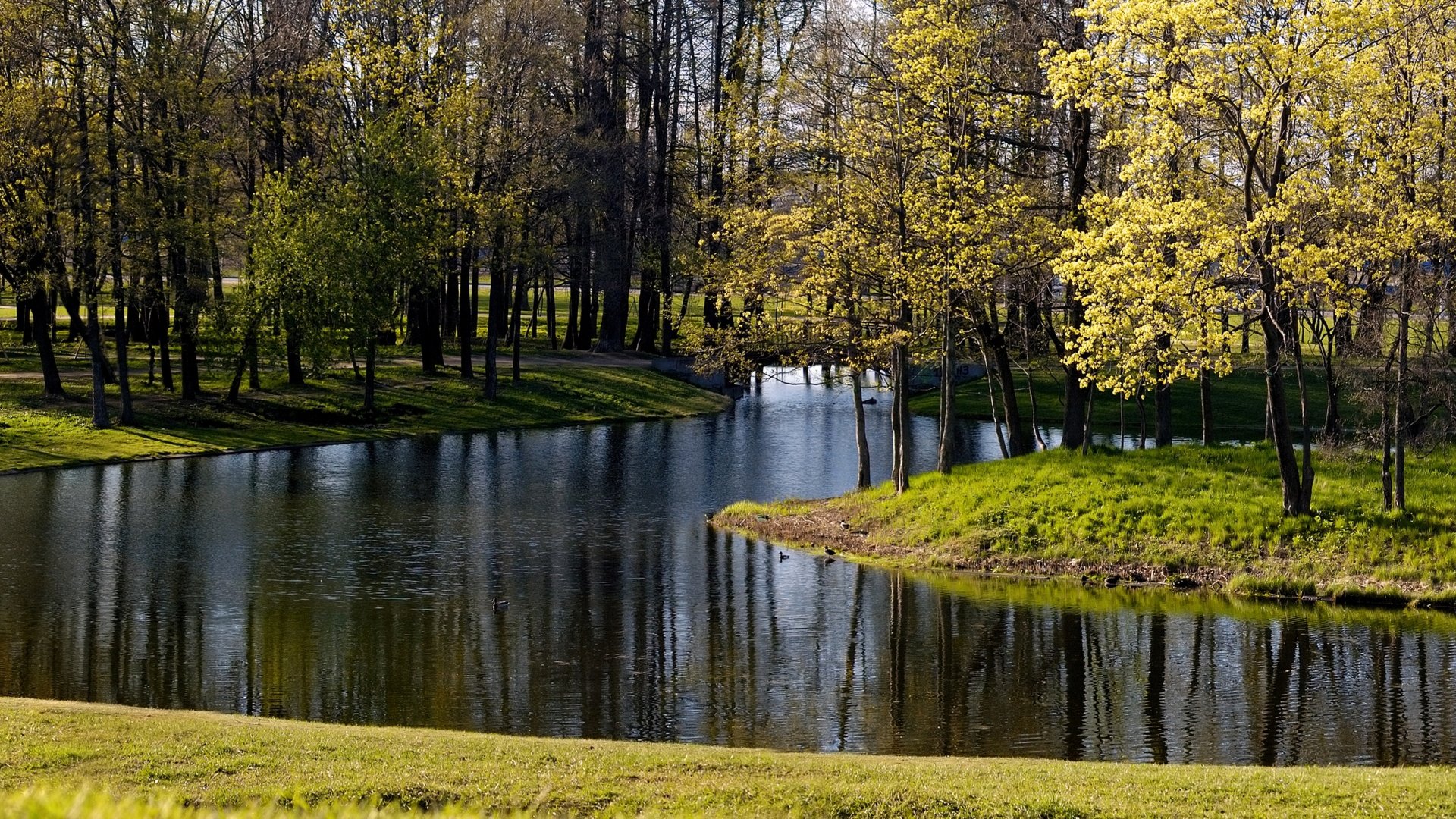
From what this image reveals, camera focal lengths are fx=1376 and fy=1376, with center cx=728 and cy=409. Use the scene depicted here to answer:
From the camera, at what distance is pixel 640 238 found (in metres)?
69.5

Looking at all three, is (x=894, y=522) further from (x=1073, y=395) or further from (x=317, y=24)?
(x=317, y=24)

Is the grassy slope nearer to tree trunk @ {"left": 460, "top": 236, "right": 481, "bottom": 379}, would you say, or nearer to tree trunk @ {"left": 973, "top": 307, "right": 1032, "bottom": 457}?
tree trunk @ {"left": 973, "top": 307, "right": 1032, "bottom": 457}

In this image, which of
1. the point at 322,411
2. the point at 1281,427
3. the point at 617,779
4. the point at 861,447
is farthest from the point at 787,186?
the point at 617,779

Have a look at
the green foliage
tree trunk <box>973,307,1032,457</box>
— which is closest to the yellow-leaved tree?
the green foliage

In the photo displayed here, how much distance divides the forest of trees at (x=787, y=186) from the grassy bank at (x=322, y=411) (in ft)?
4.43

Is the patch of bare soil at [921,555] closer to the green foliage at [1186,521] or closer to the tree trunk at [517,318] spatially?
the green foliage at [1186,521]

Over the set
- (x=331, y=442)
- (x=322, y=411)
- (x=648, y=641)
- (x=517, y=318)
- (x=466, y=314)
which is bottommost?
(x=648, y=641)

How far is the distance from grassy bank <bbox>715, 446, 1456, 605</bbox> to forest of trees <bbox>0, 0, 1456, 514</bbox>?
2.74 ft

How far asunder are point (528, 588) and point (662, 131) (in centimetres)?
4893

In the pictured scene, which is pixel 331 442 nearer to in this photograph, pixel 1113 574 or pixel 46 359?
pixel 46 359

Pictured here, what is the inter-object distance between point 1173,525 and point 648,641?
38.0 ft

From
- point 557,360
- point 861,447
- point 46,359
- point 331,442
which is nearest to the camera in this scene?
point 861,447

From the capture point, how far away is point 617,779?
12.6 metres

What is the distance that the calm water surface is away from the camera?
17.7 m
